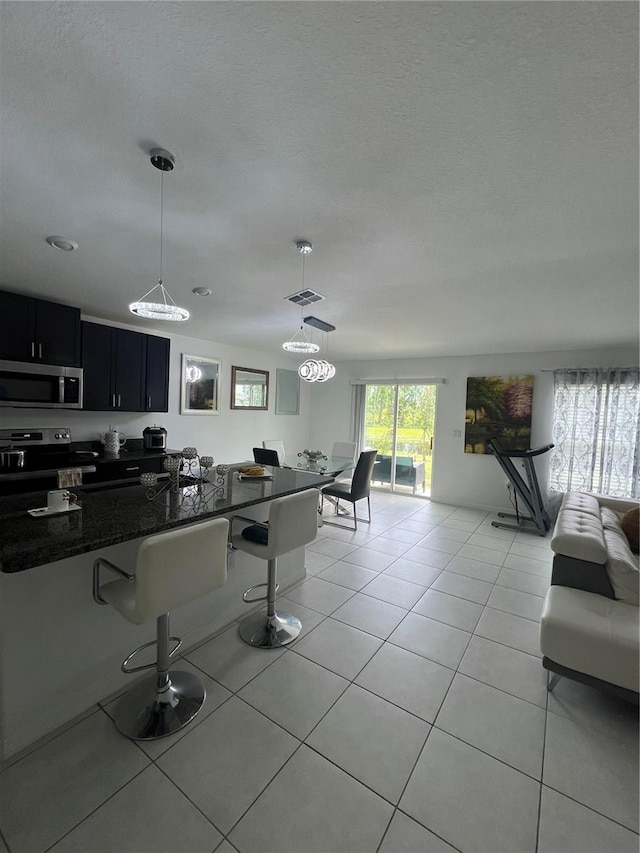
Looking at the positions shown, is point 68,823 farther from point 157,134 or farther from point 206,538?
point 157,134

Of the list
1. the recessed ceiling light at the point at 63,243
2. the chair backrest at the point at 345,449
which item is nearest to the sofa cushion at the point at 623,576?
the chair backrest at the point at 345,449

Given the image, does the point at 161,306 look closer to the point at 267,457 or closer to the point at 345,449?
the point at 267,457

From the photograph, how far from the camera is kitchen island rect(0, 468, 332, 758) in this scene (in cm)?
138

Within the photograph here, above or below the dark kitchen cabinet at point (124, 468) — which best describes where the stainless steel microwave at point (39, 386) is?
above

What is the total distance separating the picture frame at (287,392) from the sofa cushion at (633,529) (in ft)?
17.1

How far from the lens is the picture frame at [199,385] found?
5000mm

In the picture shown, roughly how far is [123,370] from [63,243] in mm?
2008

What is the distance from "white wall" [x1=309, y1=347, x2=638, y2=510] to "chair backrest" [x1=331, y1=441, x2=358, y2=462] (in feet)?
4.27

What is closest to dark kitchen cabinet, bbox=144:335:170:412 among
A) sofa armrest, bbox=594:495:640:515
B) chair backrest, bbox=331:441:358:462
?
chair backrest, bbox=331:441:358:462

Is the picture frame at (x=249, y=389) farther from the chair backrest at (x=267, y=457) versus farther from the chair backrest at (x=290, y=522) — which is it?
the chair backrest at (x=290, y=522)

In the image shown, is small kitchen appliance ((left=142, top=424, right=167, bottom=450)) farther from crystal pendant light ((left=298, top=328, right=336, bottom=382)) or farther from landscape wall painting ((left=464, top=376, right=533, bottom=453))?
landscape wall painting ((left=464, top=376, right=533, bottom=453))

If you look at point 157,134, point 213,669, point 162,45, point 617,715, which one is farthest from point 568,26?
point 213,669

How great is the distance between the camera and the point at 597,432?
4574mm

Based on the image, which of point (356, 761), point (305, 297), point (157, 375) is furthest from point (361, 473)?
point (356, 761)
